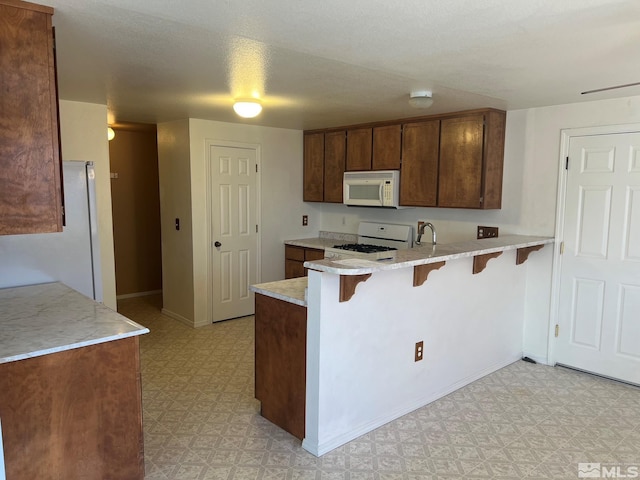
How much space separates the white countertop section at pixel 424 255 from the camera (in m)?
2.35

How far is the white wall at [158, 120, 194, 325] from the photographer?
4.70m

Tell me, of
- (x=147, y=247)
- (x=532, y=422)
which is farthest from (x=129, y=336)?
(x=147, y=247)

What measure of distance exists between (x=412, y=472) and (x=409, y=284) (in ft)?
3.57

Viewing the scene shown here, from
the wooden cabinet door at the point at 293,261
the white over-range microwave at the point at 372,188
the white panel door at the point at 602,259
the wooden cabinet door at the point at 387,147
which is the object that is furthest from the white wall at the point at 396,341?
the wooden cabinet door at the point at 293,261

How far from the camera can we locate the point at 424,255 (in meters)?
2.83

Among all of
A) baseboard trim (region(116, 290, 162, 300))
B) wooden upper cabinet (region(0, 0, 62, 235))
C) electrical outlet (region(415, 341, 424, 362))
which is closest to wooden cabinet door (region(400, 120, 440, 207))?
electrical outlet (region(415, 341, 424, 362))

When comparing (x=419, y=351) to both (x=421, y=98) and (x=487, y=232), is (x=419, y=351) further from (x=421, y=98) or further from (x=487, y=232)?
(x=421, y=98)

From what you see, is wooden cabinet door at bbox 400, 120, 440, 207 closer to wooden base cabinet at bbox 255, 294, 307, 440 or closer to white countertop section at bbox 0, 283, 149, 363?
wooden base cabinet at bbox 255, 294, 307, 440

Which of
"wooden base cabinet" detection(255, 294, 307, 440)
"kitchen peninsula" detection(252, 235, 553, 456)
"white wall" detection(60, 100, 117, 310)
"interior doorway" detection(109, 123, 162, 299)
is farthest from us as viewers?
"interior doorway" detection(109, 123, 162, 299)

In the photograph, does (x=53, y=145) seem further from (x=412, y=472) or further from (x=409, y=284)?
(x=412, y=472)

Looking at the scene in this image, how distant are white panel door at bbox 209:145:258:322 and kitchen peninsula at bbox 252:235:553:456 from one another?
6.74ft

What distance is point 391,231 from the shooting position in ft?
16.2

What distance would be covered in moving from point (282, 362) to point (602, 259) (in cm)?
262

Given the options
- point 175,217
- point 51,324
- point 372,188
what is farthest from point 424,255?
point 175,217
